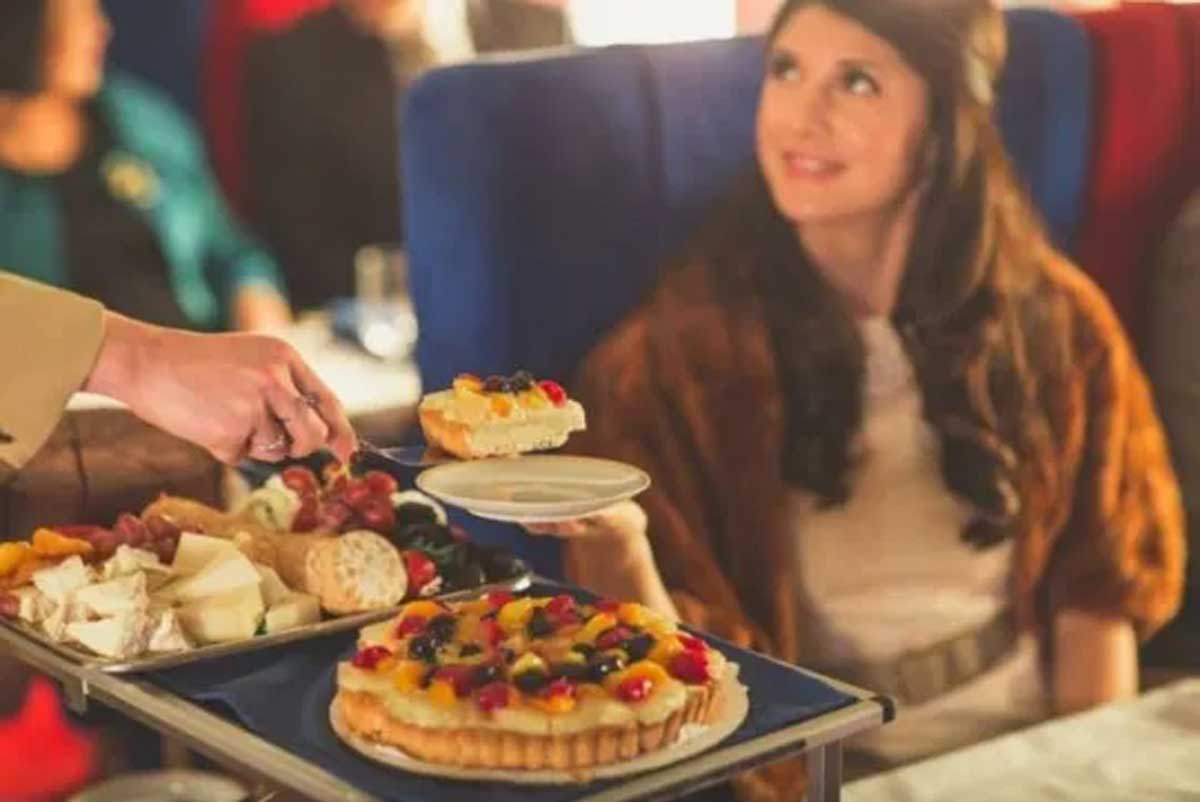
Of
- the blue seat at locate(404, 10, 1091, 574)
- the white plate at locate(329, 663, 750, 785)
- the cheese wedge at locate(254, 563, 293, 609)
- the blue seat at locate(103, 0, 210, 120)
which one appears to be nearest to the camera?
the white plate at locate(329, 663, 750, 785)

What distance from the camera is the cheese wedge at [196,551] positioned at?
145 centimetres

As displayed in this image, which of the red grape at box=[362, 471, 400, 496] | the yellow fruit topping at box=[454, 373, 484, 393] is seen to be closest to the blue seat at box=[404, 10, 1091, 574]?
the red grape at box=[362, 471, 400, 496]

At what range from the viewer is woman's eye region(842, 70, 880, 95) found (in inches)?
75.4

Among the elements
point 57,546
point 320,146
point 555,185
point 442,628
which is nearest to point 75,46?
point 320,146

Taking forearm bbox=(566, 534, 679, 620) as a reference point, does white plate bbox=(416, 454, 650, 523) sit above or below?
above

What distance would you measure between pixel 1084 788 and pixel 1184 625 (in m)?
0.28

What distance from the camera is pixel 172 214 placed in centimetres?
230

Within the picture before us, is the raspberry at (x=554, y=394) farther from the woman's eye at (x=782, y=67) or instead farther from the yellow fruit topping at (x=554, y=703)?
the woman's eye at (x=782, y=67)

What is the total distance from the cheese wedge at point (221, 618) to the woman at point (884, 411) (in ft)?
1.58

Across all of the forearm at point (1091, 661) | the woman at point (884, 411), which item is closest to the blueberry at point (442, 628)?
the woman at point (884, 411)

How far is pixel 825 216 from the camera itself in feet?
6.38

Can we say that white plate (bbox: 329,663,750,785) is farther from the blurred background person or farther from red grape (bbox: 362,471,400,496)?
the blurred background person

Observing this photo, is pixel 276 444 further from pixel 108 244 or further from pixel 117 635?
pixel 108 244

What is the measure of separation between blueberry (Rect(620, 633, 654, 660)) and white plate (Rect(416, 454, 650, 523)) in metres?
0.10
